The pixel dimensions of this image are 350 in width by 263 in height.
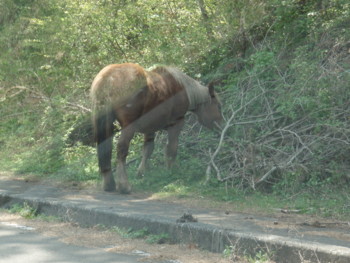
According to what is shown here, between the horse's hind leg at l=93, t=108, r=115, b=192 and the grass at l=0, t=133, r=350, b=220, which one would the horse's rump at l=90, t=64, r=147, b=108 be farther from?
the grass at l=0, t=133, r=350, b=220

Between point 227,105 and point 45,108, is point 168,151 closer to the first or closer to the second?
point 227,105

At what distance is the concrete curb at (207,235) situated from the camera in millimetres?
5448

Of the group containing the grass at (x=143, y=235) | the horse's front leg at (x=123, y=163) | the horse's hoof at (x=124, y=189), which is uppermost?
the horse's front leg at (x=123, y=163)

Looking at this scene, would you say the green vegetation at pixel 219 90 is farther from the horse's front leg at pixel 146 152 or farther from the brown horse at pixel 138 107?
the brown horse at pixel 138 107

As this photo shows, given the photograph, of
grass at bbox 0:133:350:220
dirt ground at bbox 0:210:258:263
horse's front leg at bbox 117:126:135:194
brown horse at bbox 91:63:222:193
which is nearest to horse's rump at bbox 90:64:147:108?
brown horse at bbox 91:63:222:193

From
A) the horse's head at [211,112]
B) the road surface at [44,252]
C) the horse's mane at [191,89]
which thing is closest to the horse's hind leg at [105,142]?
the horse's mane at [191,89]

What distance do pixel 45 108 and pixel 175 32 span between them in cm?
434

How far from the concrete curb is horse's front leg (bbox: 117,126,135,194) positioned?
1464 mm

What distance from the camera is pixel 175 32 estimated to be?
45.1 feet

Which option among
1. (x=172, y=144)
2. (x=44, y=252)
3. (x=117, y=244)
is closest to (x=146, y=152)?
(x=172, y=144)

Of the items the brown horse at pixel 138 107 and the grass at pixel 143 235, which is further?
the brown horse at pixel 138 107

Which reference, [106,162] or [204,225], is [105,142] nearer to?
[106,162]

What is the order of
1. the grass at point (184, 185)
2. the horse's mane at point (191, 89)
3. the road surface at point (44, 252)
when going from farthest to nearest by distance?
the horse's mane at point (191, 89) → the grass at point (184, 185) → the road surface at point (44, 252)

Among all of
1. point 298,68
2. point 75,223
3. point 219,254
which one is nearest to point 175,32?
point 298,68
